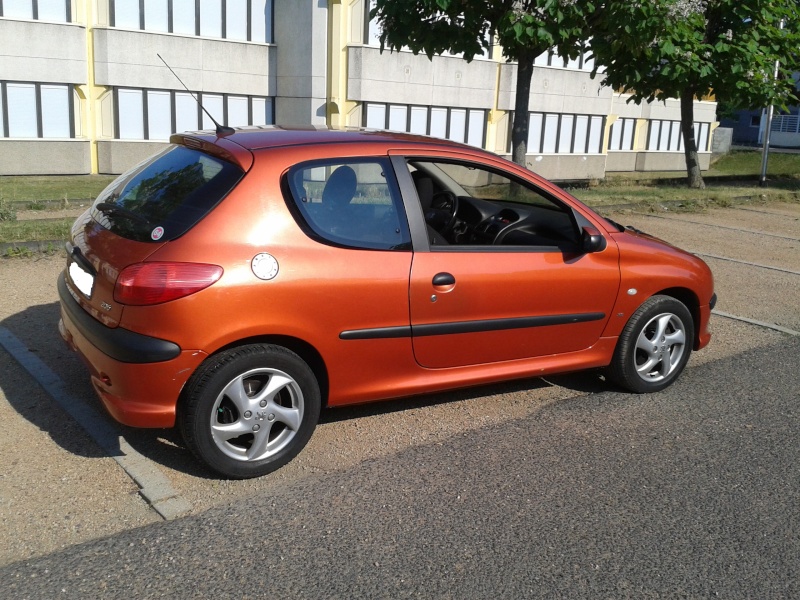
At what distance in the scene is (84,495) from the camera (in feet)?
13.0

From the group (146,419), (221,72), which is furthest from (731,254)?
(221,72)

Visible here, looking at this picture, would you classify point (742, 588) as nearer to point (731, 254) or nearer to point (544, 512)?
point (544, 512)

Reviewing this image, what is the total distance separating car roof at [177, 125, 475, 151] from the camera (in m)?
4.51

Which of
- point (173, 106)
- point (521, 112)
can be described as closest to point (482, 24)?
point (521, 112)

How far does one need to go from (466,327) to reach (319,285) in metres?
0.98

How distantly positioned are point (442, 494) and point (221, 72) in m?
24.1

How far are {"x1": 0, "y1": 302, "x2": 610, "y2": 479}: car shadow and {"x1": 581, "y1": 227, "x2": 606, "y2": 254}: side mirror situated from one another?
110 centimetres

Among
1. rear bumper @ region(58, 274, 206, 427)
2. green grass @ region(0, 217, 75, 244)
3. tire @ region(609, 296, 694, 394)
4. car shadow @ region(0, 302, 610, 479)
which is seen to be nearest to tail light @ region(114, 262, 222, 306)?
rear bumper @ region(58, 274, 206, 427)

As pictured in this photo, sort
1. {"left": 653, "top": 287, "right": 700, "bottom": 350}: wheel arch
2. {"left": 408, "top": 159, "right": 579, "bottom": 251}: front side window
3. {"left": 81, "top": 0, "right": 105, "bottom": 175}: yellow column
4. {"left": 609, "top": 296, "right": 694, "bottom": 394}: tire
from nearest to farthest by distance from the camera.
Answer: {"left": 408, "top": 159, "right": 579, "bottom": 251}: front side window → {"left": 609, "top": 296, "right": 694, "bottom": 394}: tire → {"left": 653, "top": 287, "right": 700, "bottom": 350}: wheel arch → {"left": 81, "top": 0, "right": 105, "bottom": 175}: yellow column

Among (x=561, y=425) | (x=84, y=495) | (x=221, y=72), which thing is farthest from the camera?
(x=221, y=72)

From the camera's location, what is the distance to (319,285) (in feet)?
14.0

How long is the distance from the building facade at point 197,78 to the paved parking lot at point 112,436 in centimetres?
1794

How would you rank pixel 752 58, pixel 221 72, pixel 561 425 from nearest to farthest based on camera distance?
pixel 561 425, pixel 752 58, pixel 221 72

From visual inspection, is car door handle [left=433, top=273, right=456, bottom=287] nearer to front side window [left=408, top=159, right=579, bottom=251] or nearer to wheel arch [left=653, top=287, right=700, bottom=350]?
front side window [left=408, top=159, right=579, bottom=251]
